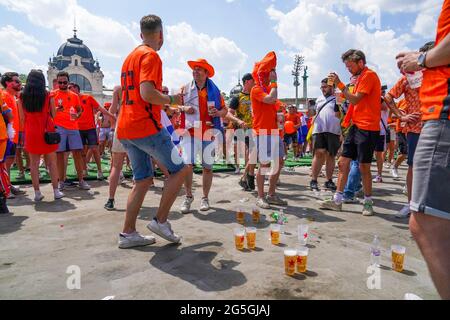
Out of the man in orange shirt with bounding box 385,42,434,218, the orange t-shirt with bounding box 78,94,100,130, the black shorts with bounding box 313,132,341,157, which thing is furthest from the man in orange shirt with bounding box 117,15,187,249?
the orange t-shirt with bounding box 78,94,100,130

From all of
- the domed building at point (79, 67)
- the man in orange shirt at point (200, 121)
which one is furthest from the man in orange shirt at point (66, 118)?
the domed building at point (79, 67)

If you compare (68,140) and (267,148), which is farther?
(68,140)

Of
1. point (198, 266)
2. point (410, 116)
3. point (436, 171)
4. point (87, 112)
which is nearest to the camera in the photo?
point (436, 171)

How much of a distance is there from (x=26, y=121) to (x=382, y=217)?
637 cm

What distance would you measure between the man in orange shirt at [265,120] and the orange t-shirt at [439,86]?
335 cm

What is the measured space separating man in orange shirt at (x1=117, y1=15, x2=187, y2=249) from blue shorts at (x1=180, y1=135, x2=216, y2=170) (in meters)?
1.63

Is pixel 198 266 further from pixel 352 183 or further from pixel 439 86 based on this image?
pixel 352 183

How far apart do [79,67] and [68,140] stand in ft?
270

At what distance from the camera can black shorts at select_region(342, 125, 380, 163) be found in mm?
4934

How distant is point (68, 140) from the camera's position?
22.2ft

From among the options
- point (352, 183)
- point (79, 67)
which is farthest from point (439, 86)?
point (79, 67)

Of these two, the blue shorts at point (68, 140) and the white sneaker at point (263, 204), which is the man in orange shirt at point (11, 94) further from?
the white sneaker at point (263, 204)

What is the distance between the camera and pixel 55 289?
2500 millimetres

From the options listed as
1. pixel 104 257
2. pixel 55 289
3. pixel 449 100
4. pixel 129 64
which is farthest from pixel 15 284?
pixel 449 100
